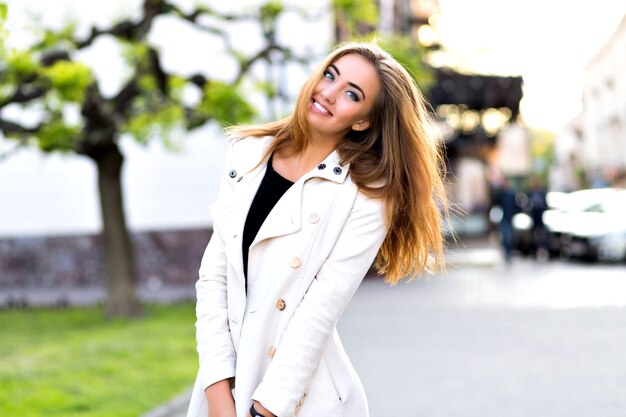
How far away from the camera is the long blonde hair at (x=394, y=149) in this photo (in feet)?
9.59

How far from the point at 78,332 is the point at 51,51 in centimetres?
355

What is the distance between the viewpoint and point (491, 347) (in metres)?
9.81

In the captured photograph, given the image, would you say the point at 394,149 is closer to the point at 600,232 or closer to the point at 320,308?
the point at 320,308

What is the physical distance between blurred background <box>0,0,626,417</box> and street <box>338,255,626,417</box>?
40mm

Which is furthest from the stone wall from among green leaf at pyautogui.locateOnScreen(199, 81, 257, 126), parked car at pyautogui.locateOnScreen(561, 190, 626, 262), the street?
parked car at pyautogui.locateOnScreen(561, 190, 626, 262)

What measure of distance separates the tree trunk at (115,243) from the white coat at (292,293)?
11.5 meters

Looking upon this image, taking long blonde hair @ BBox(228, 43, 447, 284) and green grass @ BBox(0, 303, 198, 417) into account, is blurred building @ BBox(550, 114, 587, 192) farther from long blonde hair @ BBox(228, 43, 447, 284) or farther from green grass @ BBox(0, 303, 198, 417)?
long blonde hair @ BBox(228, 43, 447, 284)

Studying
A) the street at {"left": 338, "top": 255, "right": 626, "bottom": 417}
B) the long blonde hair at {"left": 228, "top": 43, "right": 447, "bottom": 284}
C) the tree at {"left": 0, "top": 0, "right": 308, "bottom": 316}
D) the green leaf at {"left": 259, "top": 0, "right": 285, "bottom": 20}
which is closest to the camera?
the long blonde hair at {"left": 228, "top": 43, "right": 447, "bottom": 284}

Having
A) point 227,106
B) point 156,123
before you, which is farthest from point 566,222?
point 156,123

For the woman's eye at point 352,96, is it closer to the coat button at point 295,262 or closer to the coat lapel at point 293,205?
the coat lapel at point 293,205

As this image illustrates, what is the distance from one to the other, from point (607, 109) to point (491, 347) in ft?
210

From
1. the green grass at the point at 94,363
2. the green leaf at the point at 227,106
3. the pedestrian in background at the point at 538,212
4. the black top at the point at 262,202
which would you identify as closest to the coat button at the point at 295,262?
the black top at the point at 262,202

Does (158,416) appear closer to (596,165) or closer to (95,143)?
(95,143)

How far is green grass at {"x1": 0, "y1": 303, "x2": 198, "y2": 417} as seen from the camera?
24.6ft
